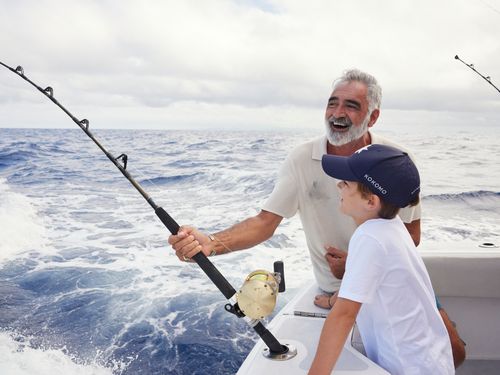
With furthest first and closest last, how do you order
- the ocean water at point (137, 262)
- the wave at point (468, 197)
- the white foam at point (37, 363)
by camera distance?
the wave at point (468, 197) → the ocean water at point (137, 262) → the white foam at point (37, 363)

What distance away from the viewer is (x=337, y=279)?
1.87 m

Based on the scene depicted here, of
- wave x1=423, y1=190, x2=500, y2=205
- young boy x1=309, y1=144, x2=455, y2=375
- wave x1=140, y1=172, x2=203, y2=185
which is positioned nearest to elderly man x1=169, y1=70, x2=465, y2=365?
young boy x1=309, y1=144, x2=455, y2=375

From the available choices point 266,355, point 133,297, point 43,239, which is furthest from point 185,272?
point 266,355

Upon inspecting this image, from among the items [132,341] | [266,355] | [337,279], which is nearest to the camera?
[266,355]

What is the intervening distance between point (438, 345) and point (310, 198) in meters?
0.88

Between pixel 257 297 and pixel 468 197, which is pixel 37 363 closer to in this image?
pixel 257 297

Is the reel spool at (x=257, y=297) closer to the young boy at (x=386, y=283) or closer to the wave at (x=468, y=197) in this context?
the young boy at (x=386, y=283)

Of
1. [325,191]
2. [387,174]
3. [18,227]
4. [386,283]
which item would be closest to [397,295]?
[386,283]

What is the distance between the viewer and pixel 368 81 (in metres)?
1.93

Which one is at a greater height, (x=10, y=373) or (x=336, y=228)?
(x=336, y=228)

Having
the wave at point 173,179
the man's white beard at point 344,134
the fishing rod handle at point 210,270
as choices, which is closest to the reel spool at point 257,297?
the fishing rod handle at point 210,270

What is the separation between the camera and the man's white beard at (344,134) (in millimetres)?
1904

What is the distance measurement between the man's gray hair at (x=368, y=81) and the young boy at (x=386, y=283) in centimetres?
79

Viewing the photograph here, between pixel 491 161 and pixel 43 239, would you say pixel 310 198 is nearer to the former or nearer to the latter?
pixel 43 239
